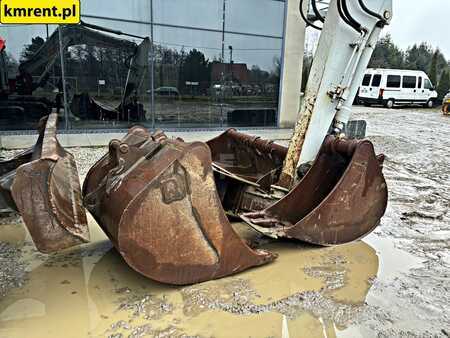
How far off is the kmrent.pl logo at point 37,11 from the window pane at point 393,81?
18.7 metres

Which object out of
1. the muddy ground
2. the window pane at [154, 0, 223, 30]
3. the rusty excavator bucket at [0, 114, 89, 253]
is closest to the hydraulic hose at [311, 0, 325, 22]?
the muddy ground

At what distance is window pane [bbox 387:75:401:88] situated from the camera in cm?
2206

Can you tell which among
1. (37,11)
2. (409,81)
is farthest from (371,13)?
(409,81)

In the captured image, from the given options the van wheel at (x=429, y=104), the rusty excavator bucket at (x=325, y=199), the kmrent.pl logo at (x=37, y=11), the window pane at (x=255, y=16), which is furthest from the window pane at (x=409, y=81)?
the rusty excavator bucket at (x=325, y=199)

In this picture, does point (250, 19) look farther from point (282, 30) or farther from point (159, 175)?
point (159, 175)

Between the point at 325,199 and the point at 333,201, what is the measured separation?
0.08 meters

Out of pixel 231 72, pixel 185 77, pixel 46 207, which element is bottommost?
pixel 46 207

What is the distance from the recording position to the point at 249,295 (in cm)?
267

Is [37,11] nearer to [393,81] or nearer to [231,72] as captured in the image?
[231,72]

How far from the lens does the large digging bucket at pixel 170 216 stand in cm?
237

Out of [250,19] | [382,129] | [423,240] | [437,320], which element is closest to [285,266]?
[437,320]

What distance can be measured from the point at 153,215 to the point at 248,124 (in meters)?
8.37

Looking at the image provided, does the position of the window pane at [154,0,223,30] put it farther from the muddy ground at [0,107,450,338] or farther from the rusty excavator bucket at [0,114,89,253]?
the rusty excavator bucket at [0,114,89,253]

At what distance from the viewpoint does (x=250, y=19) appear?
10047 millimetres
